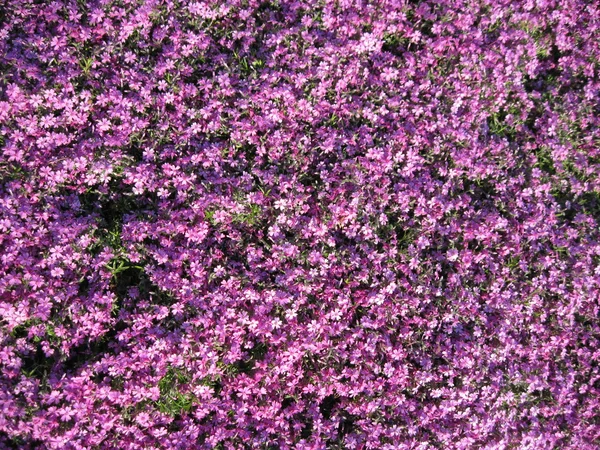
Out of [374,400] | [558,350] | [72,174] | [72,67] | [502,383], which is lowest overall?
[374,400]

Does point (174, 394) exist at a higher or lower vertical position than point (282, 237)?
lower

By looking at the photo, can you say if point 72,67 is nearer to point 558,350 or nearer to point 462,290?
point 462,290

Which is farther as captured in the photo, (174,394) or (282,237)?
(282,237)

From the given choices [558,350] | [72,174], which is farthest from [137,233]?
[558,350]

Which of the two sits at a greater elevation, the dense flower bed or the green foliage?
the dense flower bed

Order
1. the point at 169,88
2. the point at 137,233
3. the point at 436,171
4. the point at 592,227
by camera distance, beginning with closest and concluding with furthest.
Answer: the point at 137,233 → the point at 169,88 → the point at 436,171 → the point at 592,227

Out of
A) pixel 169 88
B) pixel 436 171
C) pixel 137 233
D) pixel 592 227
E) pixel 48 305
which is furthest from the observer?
pixel 592 227

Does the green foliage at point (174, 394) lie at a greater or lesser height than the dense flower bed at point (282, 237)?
lesser

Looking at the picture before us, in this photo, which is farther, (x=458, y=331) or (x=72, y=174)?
(x=458, y=331)
